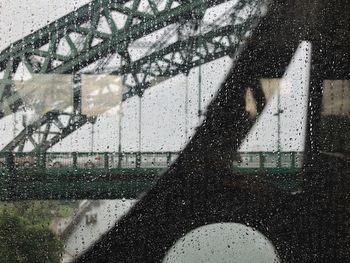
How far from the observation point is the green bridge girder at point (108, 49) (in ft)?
11.5

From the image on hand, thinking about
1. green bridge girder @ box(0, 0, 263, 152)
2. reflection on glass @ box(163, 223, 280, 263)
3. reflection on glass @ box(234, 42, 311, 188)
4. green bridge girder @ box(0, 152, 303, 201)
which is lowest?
reflection on glass @ box(163, 223, 280, 263)

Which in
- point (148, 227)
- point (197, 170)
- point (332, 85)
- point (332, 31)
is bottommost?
point (148, 227)

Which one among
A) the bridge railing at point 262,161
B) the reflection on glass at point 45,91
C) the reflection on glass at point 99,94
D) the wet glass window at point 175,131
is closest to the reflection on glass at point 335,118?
the wet glass window at point 175,131

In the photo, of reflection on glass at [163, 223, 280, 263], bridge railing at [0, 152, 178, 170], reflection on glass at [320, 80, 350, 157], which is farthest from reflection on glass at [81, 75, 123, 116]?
reflection on glass at [320, 80, 350, 157]

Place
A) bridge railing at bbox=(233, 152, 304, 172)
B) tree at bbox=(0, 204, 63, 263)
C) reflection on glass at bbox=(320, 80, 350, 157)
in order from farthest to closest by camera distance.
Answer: reflection on glass at bbox=(320, 80, 350, 157) → bridge railing at bbox=(233, 152, 304, 172) → tree at bbox=(0, 204, 63, 263)

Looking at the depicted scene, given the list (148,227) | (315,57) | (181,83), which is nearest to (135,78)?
(181,83)

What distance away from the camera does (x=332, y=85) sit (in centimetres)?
374

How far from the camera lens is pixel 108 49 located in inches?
142

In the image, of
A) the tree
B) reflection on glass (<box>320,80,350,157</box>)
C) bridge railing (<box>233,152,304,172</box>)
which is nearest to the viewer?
the tree

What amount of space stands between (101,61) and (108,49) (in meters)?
0.09

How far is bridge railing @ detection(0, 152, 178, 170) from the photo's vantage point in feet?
11.4

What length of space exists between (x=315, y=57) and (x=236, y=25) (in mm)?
547

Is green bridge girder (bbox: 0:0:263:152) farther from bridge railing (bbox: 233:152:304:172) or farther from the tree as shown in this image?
bridge railing (bbox: 233:152:304:172)

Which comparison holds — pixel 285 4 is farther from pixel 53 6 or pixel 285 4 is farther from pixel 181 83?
pixel 53 6
